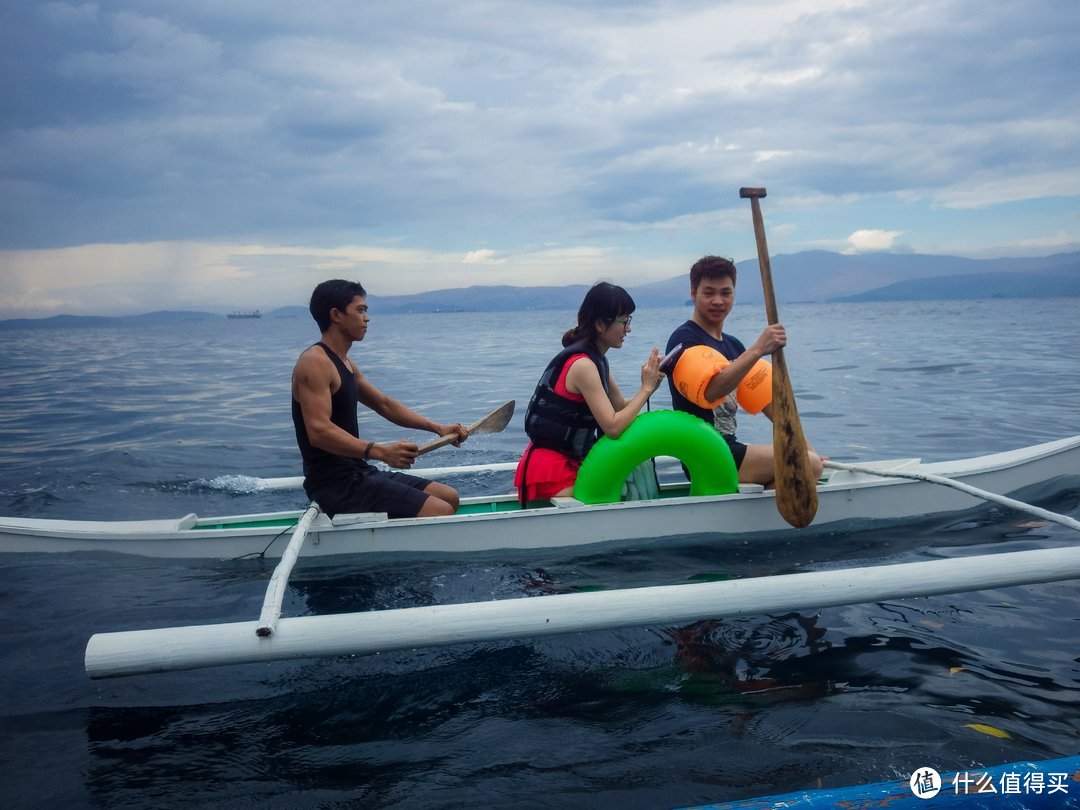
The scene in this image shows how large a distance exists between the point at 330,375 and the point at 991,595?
13.6 feet

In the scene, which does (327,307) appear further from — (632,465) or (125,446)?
(125,446)

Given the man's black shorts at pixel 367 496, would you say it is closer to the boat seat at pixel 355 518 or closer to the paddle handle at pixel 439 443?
the boat seat at pixel 355 518

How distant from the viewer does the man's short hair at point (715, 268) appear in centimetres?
534

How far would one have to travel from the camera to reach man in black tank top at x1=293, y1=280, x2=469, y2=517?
485 centimetres

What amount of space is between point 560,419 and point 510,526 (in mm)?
760

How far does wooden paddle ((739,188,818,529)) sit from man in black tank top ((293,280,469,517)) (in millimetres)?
2095

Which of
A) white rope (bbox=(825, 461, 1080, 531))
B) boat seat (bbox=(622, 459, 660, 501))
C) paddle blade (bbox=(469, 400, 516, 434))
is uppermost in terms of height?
paddle blade (bbox=(469, 400, 516, 434))

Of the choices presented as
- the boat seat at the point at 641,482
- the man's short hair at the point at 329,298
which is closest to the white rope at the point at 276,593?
the man's short hair at the point at 329,298

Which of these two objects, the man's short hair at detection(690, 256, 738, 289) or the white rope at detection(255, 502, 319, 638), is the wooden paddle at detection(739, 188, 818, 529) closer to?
the man's short hair at detection(690, 256, 738, 289)

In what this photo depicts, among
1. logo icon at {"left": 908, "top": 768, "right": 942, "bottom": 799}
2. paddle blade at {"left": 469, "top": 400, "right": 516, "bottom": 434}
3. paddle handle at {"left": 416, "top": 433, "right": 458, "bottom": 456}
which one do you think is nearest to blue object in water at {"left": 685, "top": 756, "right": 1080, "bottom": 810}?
logo icon at {"left": 908, "top": 768, "right": 942, "bottom": 799}

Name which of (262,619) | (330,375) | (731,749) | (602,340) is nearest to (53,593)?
(330,375)

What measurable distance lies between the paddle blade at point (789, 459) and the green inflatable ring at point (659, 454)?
13.5 inches

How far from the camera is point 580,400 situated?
5160 mm

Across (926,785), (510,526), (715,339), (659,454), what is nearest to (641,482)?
(659,454)
